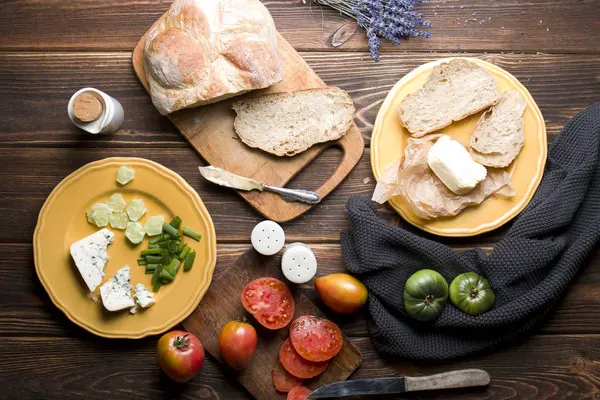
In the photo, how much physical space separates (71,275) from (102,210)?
0.34 m

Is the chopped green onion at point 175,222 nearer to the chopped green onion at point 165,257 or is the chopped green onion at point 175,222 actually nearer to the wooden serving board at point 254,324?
the chopped green onion at point 165,257

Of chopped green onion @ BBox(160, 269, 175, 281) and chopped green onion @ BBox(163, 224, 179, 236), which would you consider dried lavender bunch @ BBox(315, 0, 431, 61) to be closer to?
chopped green onion @ BBox(163, 224, 179, 236)

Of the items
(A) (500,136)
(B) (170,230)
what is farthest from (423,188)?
(B) (170,230)

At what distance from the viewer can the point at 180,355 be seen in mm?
2631

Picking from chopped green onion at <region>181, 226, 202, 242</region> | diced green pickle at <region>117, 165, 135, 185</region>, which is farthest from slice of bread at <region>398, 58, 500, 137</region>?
diced green pickle at <region>117, 165, 135, 185</region>

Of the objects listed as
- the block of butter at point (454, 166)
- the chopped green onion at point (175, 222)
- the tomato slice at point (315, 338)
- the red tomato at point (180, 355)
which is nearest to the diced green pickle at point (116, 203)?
the chopped green onion at point (175, 222)

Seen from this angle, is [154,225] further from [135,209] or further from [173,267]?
[173,267]

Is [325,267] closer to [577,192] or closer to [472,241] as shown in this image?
[472,241]

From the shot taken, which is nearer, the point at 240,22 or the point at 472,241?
the point at 240,22

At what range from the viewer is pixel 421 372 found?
2.86 metres

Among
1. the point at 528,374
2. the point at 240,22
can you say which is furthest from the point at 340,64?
the point at 528,374

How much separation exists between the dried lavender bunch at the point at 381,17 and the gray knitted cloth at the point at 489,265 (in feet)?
2.69

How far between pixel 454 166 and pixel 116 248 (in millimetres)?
1646

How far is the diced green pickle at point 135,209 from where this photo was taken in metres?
2.84
